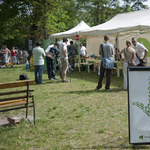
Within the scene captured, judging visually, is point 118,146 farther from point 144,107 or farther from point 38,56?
point 38,56

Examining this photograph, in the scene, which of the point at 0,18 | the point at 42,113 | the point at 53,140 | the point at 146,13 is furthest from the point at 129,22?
the point at 0,18

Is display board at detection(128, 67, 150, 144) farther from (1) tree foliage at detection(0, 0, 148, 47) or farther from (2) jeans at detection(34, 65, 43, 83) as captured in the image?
(1) tree foliage at detection(0, 0, 148, 47)

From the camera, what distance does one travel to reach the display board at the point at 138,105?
10.6 feet

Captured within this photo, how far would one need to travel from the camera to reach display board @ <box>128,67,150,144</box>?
323 cm

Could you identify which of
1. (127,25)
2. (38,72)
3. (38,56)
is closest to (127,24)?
(127,25)

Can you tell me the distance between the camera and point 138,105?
127 inches

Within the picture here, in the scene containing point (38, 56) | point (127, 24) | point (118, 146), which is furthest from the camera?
point (127, 24)

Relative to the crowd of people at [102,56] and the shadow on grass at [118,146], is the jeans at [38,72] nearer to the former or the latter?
the crowd of people at [102,56]

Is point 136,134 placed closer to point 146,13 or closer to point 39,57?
point 39,57

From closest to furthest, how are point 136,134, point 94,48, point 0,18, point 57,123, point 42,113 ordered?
point 136,134 < point 57,123 < point 42,113 < point 94,48 < point 0,18

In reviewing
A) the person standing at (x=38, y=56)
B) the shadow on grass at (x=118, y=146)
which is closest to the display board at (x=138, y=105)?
the shadow on grass at (x=118, y=146)

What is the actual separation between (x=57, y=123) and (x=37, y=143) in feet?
3.41

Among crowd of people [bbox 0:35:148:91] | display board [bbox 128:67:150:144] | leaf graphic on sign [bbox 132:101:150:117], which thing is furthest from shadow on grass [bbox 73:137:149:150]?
crowd of people [bbox 0:35:148:91]

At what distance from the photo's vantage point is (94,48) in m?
20.4
